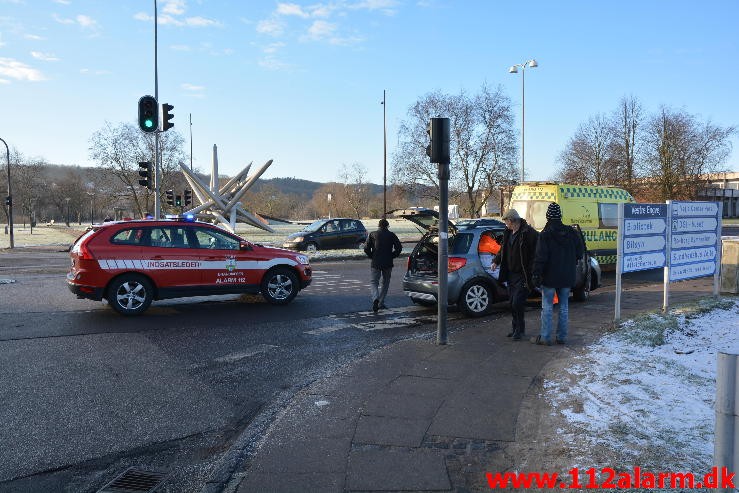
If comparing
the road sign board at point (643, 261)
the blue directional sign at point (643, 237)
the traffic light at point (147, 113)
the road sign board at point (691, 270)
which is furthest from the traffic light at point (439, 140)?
the traffic light at point (147, 113)

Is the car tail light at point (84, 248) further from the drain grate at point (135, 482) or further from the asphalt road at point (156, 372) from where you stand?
the drain grate at point (135, 482)

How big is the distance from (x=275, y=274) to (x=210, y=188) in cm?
3416

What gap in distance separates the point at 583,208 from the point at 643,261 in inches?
292

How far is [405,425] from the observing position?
455 cm

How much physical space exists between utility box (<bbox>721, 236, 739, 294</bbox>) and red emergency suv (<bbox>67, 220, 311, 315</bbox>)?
8.01 meters

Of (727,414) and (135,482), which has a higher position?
(727,414)

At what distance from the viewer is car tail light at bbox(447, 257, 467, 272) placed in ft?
31.5

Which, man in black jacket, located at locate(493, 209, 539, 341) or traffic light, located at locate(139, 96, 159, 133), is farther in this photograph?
traffic light, located at locate(139, 96, 159, 133)

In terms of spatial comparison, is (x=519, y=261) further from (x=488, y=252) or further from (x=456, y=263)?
(x=488, y=252)

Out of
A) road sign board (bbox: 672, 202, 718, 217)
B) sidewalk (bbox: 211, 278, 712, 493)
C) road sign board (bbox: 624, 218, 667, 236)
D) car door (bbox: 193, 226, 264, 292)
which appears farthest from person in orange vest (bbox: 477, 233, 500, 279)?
car door (bbox: 193, 226, 264, 292)

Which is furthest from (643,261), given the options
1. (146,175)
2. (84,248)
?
(146,175)

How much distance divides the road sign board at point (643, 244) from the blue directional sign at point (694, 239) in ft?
0.85

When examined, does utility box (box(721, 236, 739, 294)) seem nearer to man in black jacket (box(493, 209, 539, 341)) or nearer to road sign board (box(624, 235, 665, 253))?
road sign board (box(624, 235, 665, 253))

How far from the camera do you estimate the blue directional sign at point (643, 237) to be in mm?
8367
